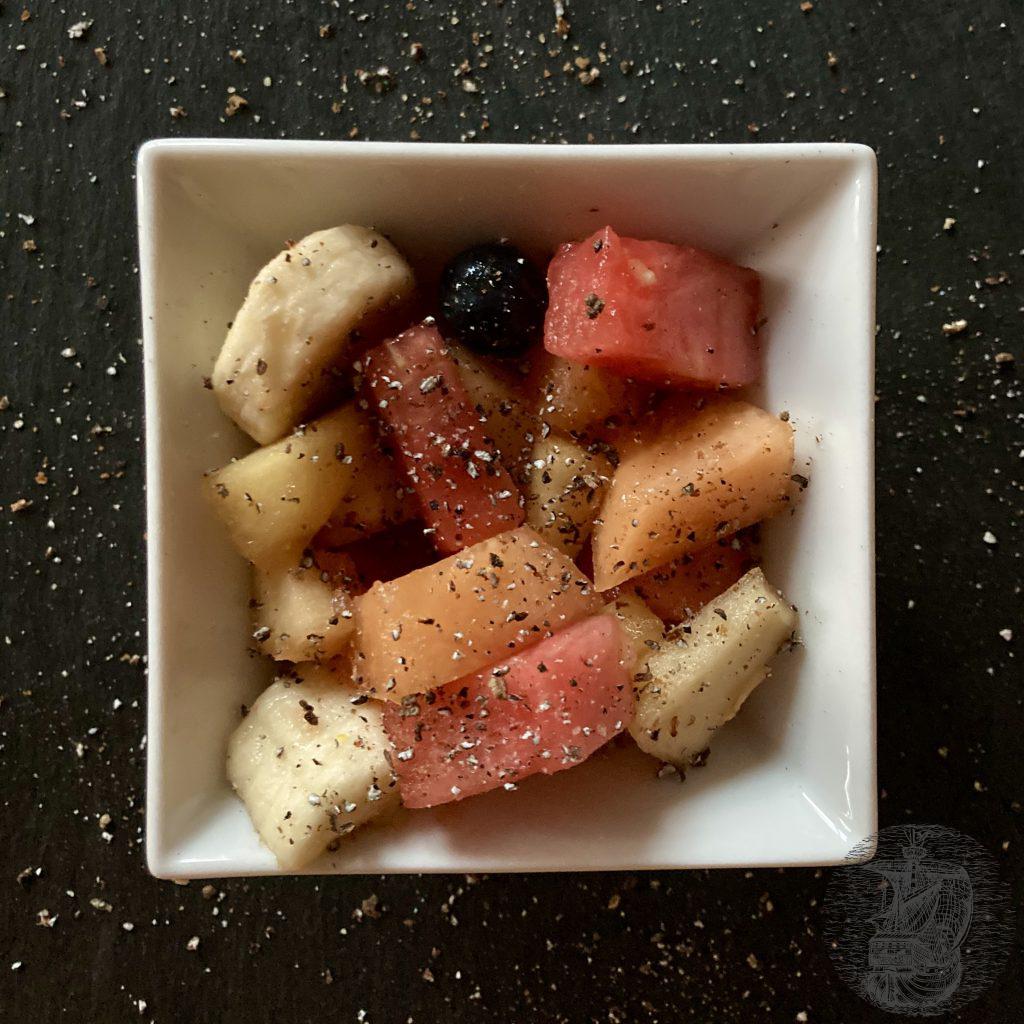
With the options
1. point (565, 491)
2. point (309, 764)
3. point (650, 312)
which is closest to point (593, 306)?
point (650, 312)

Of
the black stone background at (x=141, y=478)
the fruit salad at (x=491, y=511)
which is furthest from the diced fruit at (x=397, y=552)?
the black stone background at (x=141, y=478)

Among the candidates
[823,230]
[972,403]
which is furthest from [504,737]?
[972,403]

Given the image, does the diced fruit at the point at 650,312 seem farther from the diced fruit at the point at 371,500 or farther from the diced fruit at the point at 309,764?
the diced fruit at the point at 309,764

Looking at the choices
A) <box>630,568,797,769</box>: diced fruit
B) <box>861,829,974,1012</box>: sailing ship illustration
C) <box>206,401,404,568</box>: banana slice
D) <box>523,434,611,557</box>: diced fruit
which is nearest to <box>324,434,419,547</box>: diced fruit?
<box>206,401,404,568</box>: banana slice
